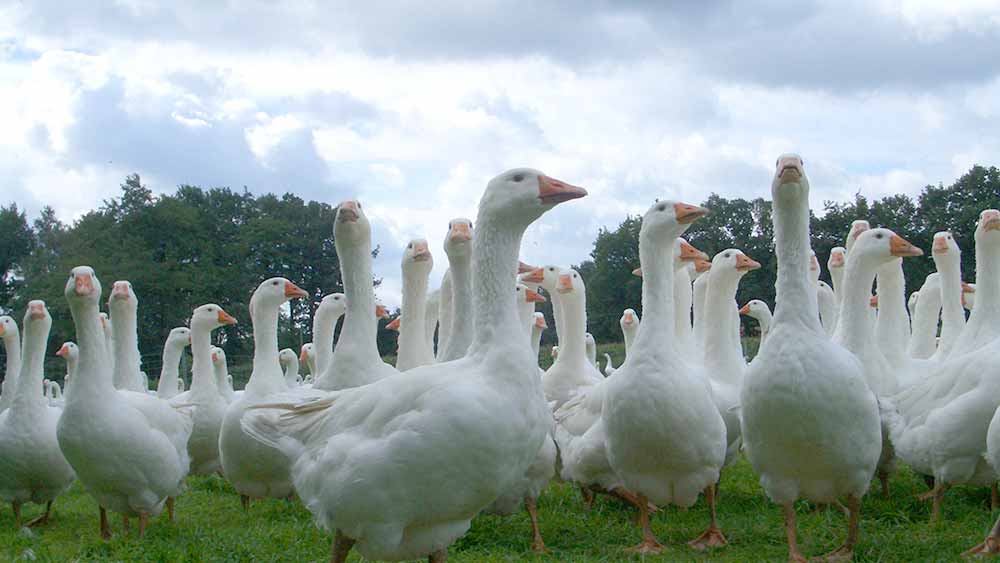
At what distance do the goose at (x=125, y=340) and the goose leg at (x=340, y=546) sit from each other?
5560 mm

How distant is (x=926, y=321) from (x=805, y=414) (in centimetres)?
672

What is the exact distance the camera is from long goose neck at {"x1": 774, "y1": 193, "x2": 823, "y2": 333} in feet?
20.4

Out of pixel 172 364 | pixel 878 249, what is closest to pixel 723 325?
pixel 878 249

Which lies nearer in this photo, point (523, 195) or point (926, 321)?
point (523, 195)

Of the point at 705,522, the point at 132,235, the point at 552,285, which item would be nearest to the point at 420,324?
the point at 552,285

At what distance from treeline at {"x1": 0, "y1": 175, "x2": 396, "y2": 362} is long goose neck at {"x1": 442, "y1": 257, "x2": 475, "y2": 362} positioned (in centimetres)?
3317

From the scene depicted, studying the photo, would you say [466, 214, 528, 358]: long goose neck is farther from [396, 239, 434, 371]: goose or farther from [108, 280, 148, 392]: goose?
[108, 280, 148, 392]: goose

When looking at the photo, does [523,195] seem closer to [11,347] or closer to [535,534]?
[535,534]

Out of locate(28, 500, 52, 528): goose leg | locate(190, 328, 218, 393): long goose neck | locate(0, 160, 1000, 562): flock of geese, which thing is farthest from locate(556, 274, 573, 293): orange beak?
locate(28, 500, 52, 528): goose leg

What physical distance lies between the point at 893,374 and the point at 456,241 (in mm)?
4106

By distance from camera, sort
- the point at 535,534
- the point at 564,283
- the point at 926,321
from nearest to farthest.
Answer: the point at 535,534 → the point at 564,283 → the point at 926,321

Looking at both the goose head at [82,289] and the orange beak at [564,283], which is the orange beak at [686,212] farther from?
the goose head at [82,289]

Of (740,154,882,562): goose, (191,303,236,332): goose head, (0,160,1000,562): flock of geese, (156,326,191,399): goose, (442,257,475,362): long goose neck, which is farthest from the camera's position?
(156,326,191,399): goose

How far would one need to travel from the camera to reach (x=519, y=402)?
4.76m
